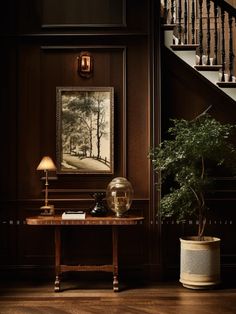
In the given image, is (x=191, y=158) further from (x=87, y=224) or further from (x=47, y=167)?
(x=47, y=167)

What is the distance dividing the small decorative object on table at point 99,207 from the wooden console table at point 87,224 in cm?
9

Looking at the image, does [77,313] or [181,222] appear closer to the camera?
[77,313]

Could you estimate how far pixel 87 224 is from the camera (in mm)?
5074

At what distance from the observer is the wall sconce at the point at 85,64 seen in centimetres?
566

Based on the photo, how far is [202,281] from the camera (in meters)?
5.12

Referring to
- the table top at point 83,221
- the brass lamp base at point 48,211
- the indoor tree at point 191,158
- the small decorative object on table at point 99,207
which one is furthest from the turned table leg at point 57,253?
the indoor tree at point 191,158

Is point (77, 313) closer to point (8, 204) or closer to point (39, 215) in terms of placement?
point (39, 215)

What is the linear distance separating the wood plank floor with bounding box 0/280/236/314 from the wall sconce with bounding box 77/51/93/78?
2.25 metres

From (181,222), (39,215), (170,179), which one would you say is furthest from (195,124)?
(39,215)

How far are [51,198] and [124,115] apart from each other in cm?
120

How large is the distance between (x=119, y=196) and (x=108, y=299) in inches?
40.7

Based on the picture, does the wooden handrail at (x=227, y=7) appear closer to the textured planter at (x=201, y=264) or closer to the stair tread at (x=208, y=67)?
the stair tread at (x=208, y=67)

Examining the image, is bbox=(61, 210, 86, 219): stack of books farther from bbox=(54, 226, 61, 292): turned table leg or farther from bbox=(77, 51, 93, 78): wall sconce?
bbox=(77, 51, 93, 78): wall sconce

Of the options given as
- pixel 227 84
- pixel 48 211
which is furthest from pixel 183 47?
pixel 48 211
